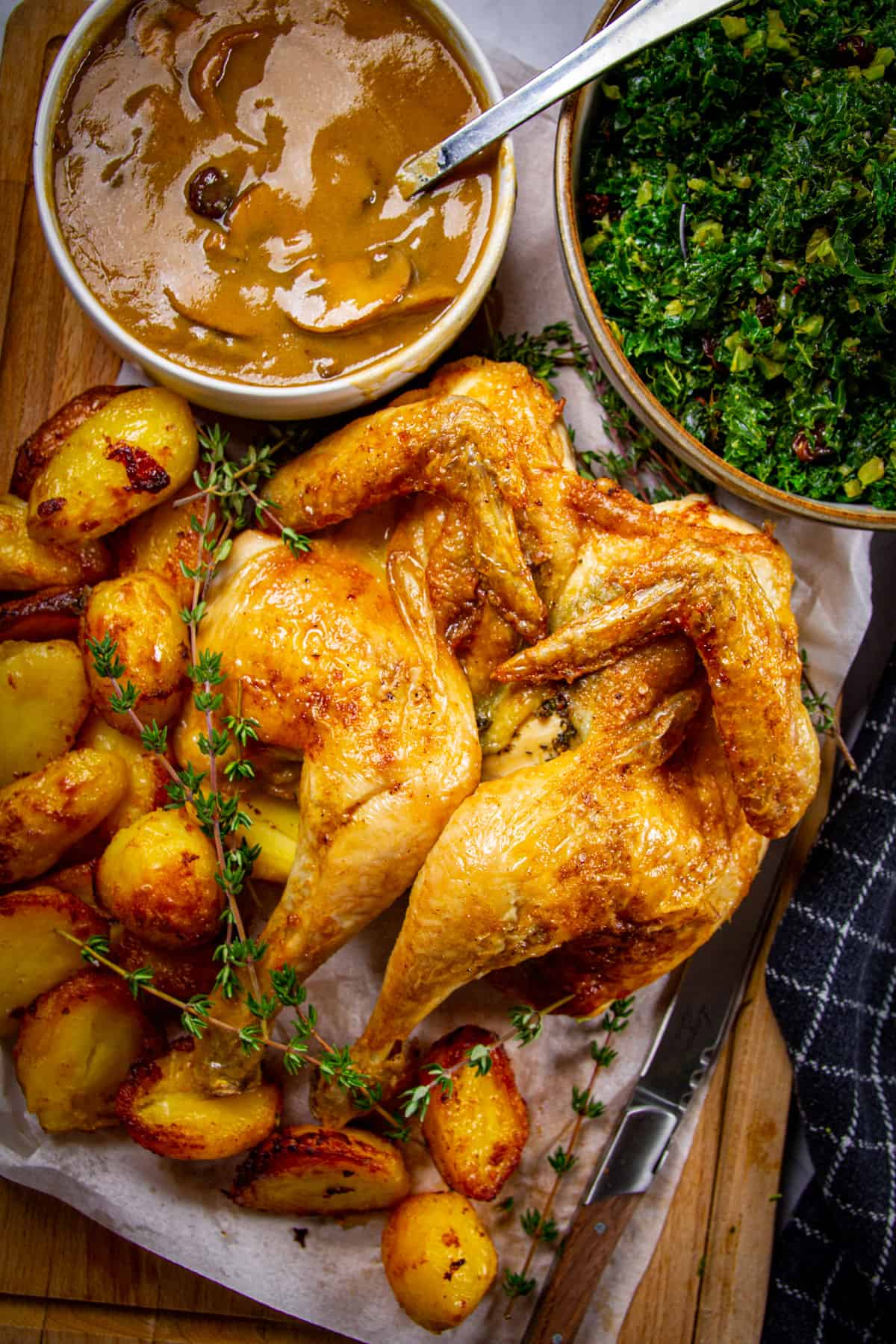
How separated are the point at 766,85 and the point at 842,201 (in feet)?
0.97

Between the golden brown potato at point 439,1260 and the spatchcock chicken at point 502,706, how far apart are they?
0.81 ft

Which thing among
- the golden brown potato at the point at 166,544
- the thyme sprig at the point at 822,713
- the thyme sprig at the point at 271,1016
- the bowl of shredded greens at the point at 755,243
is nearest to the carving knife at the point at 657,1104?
the thyme sprig at the point at 822,713

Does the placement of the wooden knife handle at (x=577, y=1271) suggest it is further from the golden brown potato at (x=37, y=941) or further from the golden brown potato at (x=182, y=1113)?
the golden brown potato at (x=37, y=941)

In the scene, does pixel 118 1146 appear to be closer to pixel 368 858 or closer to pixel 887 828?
pixel 368 858

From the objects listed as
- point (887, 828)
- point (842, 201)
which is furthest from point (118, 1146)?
point (842, 201)

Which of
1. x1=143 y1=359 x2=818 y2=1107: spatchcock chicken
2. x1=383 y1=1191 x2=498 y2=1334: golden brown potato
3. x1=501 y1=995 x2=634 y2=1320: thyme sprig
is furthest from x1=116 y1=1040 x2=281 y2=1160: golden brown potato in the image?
x1=501 y1=995 x2=634 y2=1320: thyme sprig

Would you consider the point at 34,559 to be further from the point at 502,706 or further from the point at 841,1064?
the point at 841,1064

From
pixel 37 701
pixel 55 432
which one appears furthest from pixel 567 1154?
pixel 55 432

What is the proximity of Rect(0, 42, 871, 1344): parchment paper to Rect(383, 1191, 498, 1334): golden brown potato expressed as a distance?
0.14 meters

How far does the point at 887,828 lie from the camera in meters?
2.31

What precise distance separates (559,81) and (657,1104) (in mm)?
1896

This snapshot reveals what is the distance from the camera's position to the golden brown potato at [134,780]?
2.12m

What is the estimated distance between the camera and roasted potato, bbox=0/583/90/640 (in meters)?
2.08

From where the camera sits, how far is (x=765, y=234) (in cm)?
196
